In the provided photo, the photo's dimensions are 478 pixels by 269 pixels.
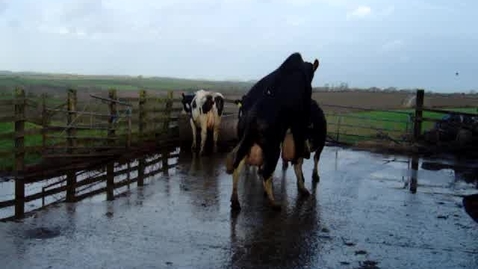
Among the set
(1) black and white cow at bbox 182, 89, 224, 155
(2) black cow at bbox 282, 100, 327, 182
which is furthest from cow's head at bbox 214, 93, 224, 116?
(2) black cow at bbox 282, 100, 327, 182

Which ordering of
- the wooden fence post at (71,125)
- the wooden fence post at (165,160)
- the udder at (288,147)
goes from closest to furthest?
the udder at (288,147) < the wooden fence post at (71,125) < the wooden fence post at (165,160)

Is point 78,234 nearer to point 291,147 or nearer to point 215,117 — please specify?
point 291,147

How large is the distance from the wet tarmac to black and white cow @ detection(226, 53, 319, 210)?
27.2 inches

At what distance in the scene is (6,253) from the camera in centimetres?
568

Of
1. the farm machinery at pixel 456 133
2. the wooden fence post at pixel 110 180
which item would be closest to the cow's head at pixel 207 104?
the wooden fence post at pixel 110 180

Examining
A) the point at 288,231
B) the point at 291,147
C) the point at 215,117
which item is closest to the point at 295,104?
the point at 291,147

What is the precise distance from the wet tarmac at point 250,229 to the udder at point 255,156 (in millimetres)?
702

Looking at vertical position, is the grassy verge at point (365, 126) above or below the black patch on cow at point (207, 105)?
below

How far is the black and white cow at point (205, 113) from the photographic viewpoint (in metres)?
14.7

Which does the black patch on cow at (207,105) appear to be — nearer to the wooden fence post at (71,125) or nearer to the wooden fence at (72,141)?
the wooden fence at (72,141)

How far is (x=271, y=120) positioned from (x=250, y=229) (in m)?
1.70

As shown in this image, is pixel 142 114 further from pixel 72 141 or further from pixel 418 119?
pixel 418 119

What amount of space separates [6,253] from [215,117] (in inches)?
378

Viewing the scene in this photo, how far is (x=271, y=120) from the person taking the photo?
25.7 feet
